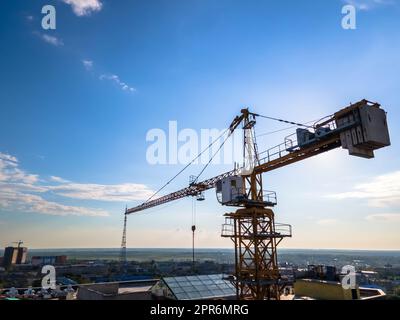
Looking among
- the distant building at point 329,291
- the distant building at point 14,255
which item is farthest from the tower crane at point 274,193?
the distant building at point 14,255

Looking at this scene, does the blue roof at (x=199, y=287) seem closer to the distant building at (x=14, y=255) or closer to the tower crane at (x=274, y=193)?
the tower crane at (x=274, y=193)

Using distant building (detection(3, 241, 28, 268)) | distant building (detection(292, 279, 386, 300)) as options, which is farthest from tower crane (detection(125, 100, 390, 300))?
distant building (detection(3, 241, 28, 268))

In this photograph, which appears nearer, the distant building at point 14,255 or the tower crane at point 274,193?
the tower crane at point 274,193

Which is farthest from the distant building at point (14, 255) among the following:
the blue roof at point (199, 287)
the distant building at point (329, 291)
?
the distant building at point (329, 291)

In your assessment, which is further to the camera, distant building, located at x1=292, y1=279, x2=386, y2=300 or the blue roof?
the blue roof

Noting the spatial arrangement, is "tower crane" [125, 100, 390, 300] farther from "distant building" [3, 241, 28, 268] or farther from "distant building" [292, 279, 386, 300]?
"distant building" [3, 241, 28, 268]

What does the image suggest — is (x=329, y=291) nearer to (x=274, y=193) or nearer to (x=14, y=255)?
(x=274, y=193)

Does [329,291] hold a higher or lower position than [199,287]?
higher

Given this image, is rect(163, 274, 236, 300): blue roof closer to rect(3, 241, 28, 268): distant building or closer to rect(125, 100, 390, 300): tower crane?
rect(125, 100, 390, 300): tower crane

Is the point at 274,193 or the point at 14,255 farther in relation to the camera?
the point at 14,255

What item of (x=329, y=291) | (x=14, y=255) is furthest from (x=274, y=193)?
(x=14, y=255)

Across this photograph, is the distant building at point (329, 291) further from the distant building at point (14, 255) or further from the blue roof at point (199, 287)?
the distant building at point (14, 255)
